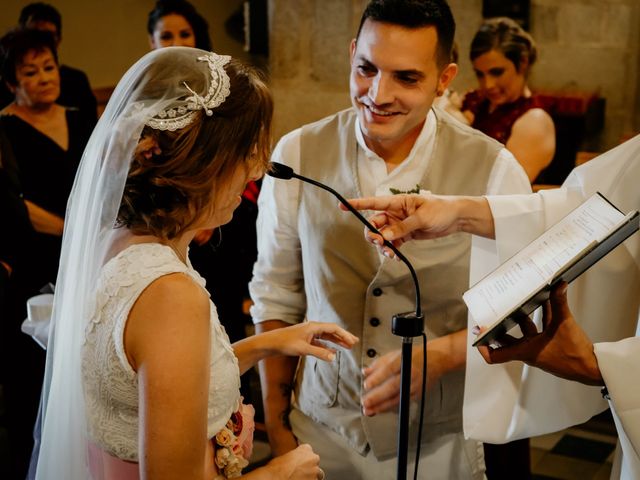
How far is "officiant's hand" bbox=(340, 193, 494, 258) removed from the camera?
187cm

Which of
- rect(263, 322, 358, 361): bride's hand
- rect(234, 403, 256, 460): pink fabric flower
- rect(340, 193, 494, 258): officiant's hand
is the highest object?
rect(340, 193, 494, 258): officiant's hand

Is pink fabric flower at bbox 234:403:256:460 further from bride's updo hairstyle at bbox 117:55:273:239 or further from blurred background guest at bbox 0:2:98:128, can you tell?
blurred background guest at bbox 0:2:98:128

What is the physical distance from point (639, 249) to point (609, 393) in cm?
37

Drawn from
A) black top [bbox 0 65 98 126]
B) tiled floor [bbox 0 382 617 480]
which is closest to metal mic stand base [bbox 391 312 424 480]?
tiled floor [bbox 0 382 617 480]

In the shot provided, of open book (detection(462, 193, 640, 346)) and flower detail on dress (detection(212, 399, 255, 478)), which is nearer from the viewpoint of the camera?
open book (detection(462, 193, 640, 346))

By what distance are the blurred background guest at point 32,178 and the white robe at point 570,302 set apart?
7.90 feet

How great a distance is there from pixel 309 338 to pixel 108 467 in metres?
0.50

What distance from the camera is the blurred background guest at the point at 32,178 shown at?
3.81 metres

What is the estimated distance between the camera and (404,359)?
62.9 inches

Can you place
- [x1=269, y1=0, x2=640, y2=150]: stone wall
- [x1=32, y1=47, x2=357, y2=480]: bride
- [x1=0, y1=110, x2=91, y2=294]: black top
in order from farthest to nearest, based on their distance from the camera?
[x1=269, y1=0, x2=640, y2=150]: stone wall → [x1=0, y1=110, x2=91, y2=294]: black top → [x1=32, y1=47, x2=357, y2=480]: bride

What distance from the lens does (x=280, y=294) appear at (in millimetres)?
2207

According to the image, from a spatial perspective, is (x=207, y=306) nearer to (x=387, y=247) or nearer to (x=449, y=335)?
(x=387, y=247)

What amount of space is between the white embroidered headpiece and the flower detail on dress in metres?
0.56

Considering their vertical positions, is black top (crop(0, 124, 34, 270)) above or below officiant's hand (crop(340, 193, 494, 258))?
below
